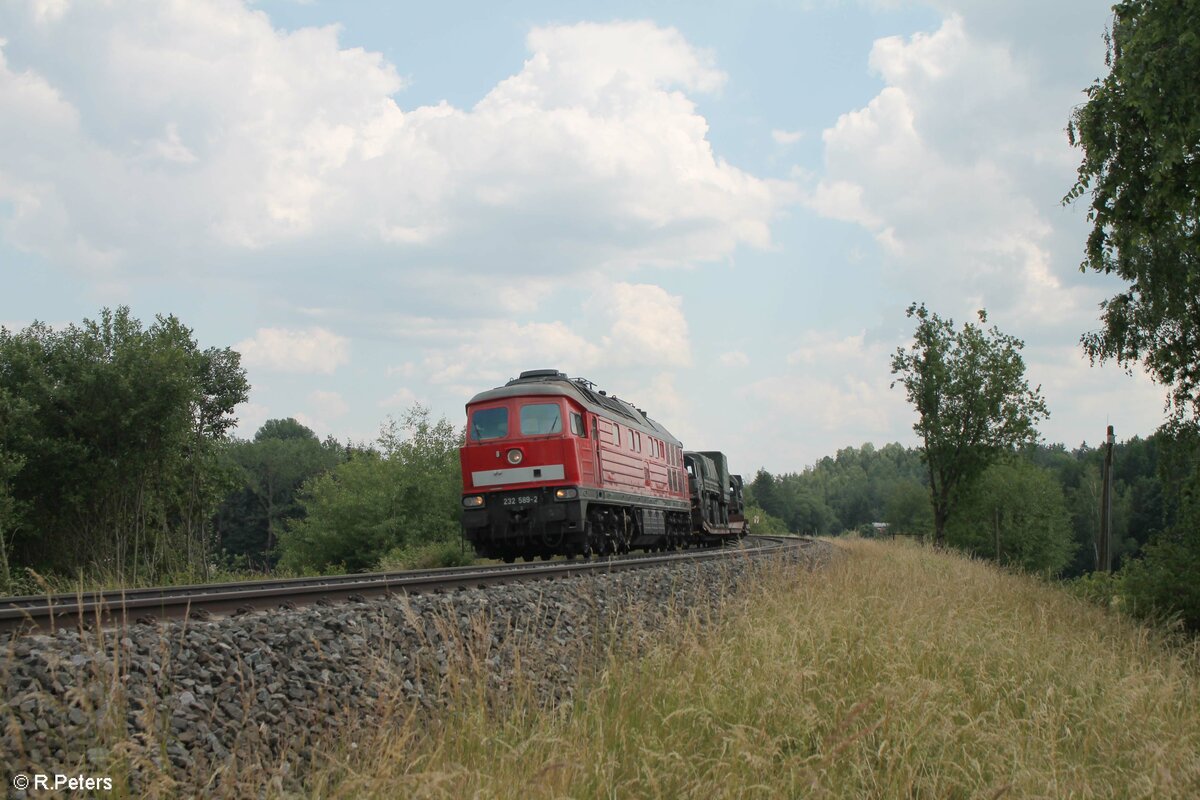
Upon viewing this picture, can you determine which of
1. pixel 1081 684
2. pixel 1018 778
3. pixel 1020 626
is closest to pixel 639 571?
pixel 1020 626

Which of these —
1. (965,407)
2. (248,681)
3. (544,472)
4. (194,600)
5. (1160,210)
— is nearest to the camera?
(248,681)

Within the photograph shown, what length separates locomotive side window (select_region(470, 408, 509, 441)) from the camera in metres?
17.7

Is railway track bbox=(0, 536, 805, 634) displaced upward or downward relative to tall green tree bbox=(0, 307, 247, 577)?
downward

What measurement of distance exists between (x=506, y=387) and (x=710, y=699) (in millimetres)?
13159

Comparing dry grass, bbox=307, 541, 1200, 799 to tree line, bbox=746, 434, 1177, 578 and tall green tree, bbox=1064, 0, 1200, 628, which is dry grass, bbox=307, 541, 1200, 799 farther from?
tree line, bbox=746, 434, 1177, 578

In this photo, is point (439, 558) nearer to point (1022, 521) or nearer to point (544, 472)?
point (544, 472)

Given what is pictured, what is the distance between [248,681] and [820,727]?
338 centimetres

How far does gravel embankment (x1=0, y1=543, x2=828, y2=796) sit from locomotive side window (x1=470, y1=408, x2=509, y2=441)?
10.1 metres

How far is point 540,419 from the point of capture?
17.4m

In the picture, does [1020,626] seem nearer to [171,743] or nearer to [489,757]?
[489,757]

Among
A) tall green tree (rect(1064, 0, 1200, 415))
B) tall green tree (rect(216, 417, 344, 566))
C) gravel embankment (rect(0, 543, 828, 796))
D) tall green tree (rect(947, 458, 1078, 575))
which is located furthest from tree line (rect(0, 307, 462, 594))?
tall green tree (rect(216, 417, 344, 566))

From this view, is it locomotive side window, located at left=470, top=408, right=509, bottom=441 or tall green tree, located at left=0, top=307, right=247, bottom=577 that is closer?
locomotive side window, located at left=470, top=408, right=509, bottom=441

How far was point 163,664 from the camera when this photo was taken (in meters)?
4.46

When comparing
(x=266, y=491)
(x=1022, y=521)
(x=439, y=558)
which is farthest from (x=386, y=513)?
(x=266, y=491)
